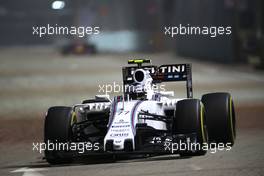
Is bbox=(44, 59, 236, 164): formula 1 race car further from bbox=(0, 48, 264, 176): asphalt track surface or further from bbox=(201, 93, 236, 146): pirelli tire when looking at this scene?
bbox=(0, 48, 264, 176): asphalt track surface

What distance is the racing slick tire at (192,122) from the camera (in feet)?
43.9

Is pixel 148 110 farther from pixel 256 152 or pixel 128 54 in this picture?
pixel 128 54

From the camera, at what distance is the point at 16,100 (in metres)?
26.7

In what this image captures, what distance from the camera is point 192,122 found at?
A: 13.5 m

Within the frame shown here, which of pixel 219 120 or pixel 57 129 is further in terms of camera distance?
pixel 219 120

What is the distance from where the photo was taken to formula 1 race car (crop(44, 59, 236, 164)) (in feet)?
43.5

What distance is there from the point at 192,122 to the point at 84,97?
1197cm

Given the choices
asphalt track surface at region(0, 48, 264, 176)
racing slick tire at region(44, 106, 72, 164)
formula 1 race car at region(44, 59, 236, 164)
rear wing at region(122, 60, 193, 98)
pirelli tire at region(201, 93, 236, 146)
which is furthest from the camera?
rear wing at region(122, 60, 193, 98)

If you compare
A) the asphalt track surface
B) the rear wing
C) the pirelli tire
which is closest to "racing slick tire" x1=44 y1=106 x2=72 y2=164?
the asphalt track surface

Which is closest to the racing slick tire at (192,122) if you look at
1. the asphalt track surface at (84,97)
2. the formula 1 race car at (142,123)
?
the formula 1 race car at (142,123)

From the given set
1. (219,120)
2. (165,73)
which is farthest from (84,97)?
(219,120)

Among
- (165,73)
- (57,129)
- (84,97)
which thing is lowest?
(57,129)

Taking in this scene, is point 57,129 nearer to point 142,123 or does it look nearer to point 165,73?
point 142,123

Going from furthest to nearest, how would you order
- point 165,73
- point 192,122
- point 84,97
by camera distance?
1. point 84,97
2. point 165,73
3. point 192,122
